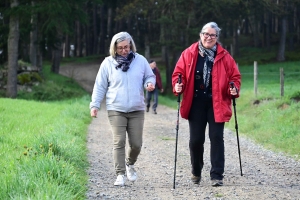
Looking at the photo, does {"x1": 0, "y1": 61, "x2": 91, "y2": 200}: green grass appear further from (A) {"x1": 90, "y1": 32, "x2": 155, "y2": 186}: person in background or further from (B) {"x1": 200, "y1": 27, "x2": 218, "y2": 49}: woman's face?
(B) {"x1": 200, "y1": 27, "x2": 218, "y2": 49}: woman's face

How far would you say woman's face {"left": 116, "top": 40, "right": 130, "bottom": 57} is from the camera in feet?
25.6

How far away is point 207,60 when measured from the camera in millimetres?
7840

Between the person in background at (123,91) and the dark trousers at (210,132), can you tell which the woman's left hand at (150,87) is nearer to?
the person in background at (123,91)

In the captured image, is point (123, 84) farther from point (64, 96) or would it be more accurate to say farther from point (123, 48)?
point (64, 96)

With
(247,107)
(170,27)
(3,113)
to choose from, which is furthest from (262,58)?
(3,113)

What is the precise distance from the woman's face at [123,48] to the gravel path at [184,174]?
180 cm

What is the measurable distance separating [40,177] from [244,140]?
26.7 feet

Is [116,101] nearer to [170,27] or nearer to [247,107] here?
[247,107]

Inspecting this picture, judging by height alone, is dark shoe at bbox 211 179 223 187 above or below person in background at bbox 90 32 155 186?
below

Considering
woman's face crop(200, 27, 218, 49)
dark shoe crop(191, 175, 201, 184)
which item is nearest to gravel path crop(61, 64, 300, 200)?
dark shoe crop(191, 175, 201, 184)

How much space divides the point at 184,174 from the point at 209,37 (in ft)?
7.43

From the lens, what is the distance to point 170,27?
37.4m

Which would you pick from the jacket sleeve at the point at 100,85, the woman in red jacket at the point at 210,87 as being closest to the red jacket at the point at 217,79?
the woman in red jacket at the point at 210,87

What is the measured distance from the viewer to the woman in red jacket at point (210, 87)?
7723 millimetres
